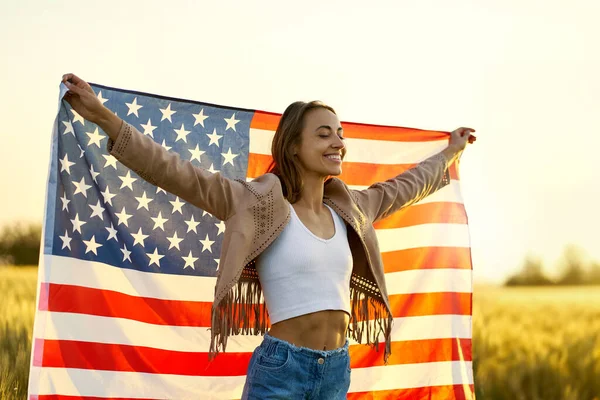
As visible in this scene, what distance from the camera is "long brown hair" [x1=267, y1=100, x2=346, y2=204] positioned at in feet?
12.7

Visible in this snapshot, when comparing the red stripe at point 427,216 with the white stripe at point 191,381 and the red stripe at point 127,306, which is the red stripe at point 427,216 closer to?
the red stripe at point 127,306

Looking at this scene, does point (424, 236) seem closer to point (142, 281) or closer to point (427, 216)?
point (427, 216)

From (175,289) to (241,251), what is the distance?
1255 mm

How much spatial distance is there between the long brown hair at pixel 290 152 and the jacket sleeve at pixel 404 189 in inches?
19.8

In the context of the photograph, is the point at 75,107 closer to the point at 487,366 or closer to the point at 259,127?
the point at 259,127

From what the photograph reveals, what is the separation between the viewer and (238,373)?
4.79m

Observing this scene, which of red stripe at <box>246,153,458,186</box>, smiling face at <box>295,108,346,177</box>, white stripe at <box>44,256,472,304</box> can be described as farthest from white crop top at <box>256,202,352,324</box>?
red stripe at <box>246,153,458,186</box>

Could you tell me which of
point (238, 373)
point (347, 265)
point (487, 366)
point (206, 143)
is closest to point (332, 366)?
point (347, 265)

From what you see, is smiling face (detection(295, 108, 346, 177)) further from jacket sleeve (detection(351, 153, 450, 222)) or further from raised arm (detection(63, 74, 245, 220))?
raised arm (detection(63, 74, 245, 220))

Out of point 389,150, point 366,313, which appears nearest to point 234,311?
point 366,313

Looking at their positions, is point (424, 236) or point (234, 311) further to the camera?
point (424, 236)

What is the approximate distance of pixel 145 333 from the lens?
4555 mm

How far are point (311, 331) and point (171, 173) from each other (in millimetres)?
982

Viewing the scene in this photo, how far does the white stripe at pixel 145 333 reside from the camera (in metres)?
4.27
